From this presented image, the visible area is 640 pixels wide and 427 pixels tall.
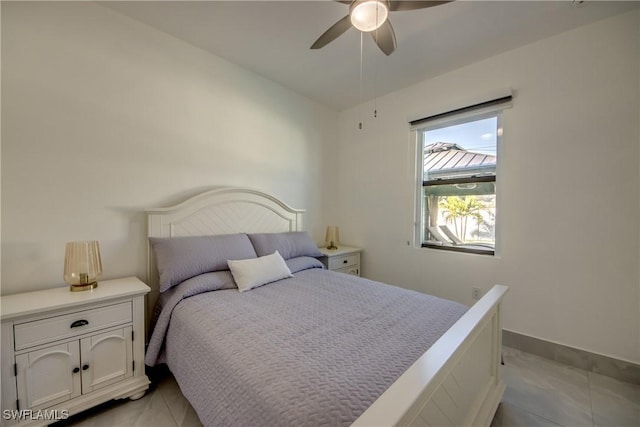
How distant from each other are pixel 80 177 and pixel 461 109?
127 inches

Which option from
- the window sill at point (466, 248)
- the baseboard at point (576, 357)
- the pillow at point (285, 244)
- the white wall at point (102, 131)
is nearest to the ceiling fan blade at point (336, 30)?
the white wall at point (102, 131)

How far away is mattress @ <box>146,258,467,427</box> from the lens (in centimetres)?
84

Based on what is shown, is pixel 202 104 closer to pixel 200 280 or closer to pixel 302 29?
pixel 302 29

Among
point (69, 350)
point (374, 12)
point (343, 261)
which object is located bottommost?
point (69, 350)

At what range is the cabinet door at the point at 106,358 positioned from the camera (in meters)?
1.43

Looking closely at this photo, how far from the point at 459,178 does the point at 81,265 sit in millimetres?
3151

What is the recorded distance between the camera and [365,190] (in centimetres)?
333

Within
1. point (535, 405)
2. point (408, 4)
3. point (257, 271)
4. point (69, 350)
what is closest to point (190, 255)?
point (257, 271)

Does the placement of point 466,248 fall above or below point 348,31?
below

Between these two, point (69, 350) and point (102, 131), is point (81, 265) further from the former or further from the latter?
point (102, 131)

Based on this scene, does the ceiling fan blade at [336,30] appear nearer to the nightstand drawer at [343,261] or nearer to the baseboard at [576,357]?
A: the nightstand drawer at [343,261]

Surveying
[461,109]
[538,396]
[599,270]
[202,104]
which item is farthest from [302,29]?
[538,396]

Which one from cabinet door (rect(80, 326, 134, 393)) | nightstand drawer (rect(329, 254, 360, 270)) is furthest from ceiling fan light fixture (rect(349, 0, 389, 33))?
cabinet door (rect(80, 326, 134, 393))

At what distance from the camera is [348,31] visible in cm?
202
